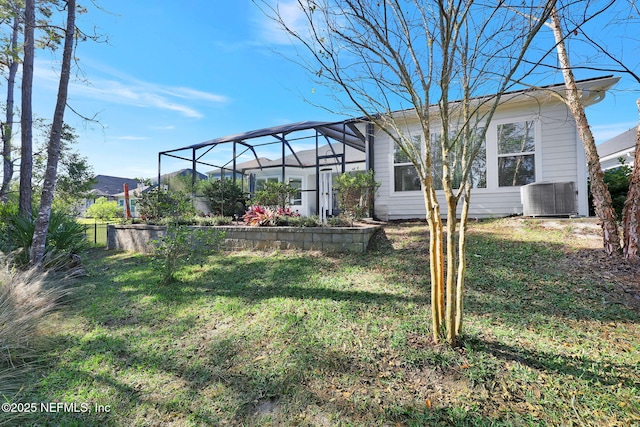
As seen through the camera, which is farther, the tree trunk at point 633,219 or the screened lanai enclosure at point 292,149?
the screened lanai enclosure at point 292,149

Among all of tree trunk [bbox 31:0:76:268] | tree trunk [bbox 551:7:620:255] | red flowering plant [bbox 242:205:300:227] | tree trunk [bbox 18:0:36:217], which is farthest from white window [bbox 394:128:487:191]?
tree trunk [bbox 18:0:36:217]

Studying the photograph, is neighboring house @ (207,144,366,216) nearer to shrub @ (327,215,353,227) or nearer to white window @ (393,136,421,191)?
white window @ (393,136,421,191)

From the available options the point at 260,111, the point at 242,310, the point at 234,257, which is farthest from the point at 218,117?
the point at 242,310

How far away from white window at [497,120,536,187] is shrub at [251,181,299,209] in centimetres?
549

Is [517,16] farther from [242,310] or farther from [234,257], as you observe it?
[234,257]

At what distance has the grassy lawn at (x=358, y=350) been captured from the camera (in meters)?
1.73

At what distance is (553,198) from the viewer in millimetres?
5957

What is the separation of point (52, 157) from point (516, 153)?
977 centimetres

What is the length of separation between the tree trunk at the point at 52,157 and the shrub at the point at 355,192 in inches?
212

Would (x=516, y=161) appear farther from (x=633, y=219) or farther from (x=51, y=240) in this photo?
Result: (x=51, y=240)

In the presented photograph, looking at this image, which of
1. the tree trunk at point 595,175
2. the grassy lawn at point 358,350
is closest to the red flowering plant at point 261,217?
the grassy lawn at point 358,350

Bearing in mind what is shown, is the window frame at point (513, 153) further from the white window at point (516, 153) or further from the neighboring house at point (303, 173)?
the neighboring house at point (303, 173)

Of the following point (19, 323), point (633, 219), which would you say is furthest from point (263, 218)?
point (633, 219)

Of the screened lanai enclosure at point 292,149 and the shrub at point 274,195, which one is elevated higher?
the screened lanai enclosure at point 292,149
